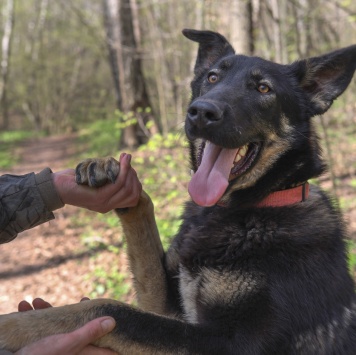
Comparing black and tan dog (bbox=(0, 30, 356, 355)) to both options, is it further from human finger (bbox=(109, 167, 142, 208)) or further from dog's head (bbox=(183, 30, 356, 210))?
human finger (bbox=(109, 167, 142, 208))

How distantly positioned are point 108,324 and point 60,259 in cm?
500

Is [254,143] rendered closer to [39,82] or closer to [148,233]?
[148,233]

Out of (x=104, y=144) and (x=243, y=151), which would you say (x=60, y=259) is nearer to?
(x=243, y=151)

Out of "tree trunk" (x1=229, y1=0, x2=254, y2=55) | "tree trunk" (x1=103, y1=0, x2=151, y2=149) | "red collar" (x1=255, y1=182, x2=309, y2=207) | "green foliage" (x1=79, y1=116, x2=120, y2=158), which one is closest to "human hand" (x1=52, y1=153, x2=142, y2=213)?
"red collar" (x1=255, y1=182, x2=309, y2=207)

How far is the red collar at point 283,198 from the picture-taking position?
2.85 meters

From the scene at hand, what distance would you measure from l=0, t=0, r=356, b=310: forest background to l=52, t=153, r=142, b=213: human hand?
187cm

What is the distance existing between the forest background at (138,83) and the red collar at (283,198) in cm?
89

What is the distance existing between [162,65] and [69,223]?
4.50 meters

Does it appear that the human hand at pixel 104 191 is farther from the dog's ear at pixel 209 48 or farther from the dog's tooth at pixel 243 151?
the dog's ear at pixel 209 48

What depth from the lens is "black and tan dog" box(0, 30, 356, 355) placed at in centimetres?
227

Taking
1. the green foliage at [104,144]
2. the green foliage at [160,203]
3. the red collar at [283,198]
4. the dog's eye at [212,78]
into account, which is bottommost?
the green foliage at [104,144]

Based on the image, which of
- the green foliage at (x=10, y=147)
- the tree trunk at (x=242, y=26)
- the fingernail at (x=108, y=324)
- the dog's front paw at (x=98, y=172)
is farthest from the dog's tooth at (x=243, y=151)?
the green foliage at (x=10, y=147)

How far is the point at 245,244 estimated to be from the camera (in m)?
2.61

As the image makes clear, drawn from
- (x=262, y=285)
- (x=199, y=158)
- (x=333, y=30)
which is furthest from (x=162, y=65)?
(x=262, y=285)
